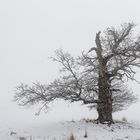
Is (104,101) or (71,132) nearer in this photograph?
(71,132)

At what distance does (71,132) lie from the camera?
1747 cm

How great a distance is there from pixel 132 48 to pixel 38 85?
20.9ft

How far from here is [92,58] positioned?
22.6 metres

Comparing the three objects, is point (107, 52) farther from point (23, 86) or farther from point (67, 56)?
point (23, 86)

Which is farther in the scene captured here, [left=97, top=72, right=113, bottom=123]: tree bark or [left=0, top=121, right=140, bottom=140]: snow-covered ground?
[left=97, top=72, right=113, bottom=123]: tree bark

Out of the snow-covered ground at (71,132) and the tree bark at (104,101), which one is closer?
the snow-covered ground at (71,132)

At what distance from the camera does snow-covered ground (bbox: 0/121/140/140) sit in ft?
53.5

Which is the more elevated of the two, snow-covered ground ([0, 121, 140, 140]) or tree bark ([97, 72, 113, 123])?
tree bark ([97, 72, 113, 123])

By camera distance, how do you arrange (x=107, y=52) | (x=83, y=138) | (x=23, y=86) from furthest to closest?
(x=107, y=52) → (x=23, y=86) → (x=83, y=138)

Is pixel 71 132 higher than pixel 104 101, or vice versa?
pixel 104 101

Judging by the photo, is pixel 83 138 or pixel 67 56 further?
pixel 67 56

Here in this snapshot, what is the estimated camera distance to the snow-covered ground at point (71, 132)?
53.5 ft

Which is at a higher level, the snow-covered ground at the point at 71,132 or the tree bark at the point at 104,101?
the tree bark at the point at 104,101

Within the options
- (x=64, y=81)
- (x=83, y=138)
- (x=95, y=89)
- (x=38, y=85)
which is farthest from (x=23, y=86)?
(x=83, y=138)
